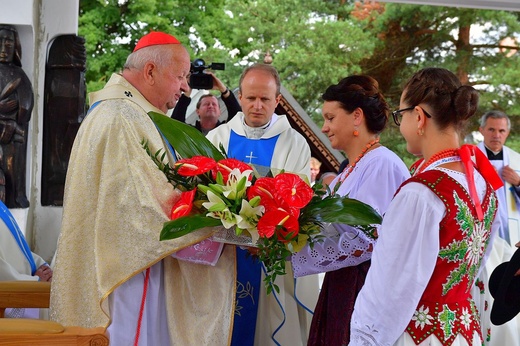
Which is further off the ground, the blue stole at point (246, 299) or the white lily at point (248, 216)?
the white lily at point (248, 216)

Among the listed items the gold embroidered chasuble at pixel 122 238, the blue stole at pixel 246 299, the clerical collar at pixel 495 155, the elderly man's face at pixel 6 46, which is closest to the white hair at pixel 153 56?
the gold embroidered chasuble at pixel 122 238

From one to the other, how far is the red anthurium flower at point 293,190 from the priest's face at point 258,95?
1529 mm

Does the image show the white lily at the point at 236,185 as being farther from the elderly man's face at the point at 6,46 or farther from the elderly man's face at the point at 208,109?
the elderly man's face at the point at 208,109

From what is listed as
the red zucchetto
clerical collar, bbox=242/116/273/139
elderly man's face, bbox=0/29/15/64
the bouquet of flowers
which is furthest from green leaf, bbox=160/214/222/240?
elderly man's face, bbox=0/29/15/64

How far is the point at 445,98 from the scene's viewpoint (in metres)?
2.91

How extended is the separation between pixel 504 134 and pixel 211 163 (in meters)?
4.74

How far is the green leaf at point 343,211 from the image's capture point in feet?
10.9

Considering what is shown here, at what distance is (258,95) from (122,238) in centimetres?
153

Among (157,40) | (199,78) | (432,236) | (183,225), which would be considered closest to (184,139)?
(183,225)

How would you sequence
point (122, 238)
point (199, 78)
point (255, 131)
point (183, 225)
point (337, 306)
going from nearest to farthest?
point (183, 225) → point (122, 238) → point (337, 306) → point (255, 131) → point (199, 78)

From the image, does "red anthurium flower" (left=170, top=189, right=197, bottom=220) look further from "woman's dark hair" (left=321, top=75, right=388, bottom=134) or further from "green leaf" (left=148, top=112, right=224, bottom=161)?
"woman's dark hair" (left=321, top=75, right=388, bottom=134)

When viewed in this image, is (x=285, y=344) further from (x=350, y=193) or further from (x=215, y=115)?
(x=215, y=115)

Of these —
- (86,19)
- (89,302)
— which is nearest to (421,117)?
(89,302)

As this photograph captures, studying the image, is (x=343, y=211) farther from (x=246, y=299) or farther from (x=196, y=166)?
(x=246, y=299)
